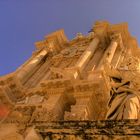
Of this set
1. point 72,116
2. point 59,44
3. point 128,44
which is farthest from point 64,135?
point 59,44

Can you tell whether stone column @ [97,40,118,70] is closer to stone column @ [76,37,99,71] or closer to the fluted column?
the fluted column

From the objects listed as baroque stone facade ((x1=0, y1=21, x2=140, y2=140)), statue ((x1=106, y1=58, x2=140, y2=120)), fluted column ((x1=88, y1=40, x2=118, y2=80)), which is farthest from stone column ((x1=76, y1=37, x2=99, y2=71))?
statue ((x1=106, y1=58, x2=140, y2=120))

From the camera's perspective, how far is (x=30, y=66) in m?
17.6

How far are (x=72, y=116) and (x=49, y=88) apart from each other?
8.88 ft

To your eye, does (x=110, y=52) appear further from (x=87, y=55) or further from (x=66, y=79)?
(x=66, y=79)

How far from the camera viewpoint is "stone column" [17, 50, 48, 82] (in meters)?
16.5

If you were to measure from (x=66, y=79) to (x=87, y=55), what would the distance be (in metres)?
3.98

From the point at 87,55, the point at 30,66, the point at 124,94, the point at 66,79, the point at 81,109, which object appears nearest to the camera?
the point at 124,94

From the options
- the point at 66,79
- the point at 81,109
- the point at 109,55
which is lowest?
the point at 81,109

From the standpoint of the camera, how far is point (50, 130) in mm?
5016

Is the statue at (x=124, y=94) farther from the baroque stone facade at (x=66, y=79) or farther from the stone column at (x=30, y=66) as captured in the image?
the stone column at (x=30, y=66)

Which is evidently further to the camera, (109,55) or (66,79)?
(109,55)

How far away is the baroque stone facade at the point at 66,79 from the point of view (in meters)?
11.6

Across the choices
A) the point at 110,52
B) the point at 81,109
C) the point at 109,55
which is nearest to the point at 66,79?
the point at 81,109
